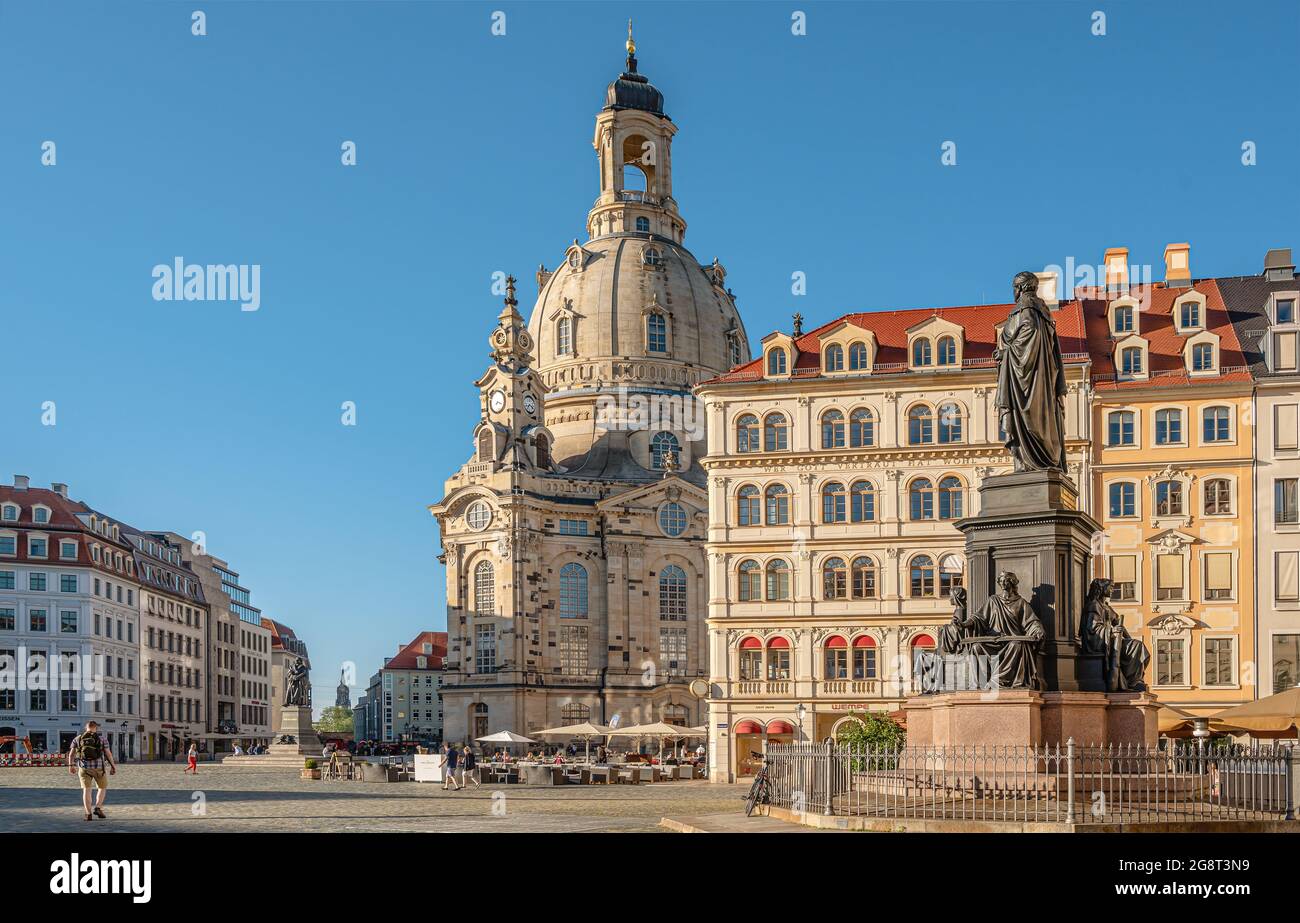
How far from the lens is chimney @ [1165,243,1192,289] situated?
65.2 meters

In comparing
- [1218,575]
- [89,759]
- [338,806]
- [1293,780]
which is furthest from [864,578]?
[1293,780]

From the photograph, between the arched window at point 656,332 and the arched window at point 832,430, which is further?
the arched window at point 656,332

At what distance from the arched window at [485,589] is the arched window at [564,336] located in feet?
66.2

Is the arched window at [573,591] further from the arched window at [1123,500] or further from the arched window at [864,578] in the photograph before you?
the arched window at [1123,500]

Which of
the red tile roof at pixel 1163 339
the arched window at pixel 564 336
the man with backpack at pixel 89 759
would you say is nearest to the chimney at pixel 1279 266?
the red tile roof at pixel 1163 339

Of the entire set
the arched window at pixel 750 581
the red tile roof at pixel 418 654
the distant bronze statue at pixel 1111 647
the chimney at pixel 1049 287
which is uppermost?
the chimney at pixel 1049 287

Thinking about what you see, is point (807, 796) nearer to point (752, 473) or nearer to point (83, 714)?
point (752, 473)

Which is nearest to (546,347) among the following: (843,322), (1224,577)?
(843,322)

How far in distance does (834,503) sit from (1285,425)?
55.1 feet

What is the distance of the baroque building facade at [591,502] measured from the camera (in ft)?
344

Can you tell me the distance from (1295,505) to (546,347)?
71.8 m

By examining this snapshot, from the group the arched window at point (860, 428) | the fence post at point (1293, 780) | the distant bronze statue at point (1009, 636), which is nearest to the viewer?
the fence post at point (1293, 780)

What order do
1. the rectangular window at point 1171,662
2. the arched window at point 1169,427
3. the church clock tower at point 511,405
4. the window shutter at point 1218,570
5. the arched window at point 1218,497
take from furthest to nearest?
the church clock tower at point 511,405, the arched window at point 1169,427, the arched window at point 1218,497, the window shutter at point 1218,570, the rectangular window at point 1171,662
